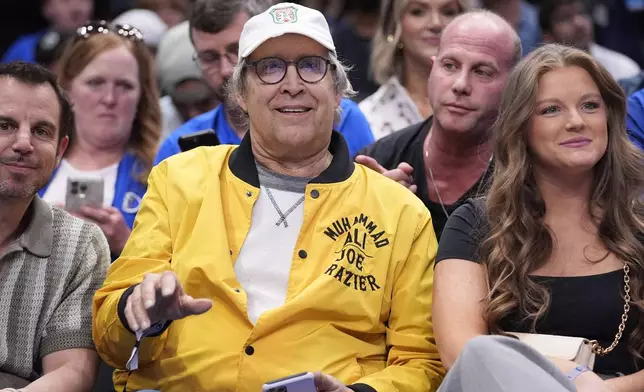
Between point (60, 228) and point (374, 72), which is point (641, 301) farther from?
point (374, 72)

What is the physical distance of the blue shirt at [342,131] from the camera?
461 centimetres

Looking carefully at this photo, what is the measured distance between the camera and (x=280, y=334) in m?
3.34

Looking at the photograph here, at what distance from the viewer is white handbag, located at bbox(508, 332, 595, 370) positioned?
10.7 ft

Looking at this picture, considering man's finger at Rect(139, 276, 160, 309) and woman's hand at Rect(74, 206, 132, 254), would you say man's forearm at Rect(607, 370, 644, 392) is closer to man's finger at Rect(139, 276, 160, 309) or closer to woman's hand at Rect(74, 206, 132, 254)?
man's finger at Rect(139, 276, 160, 309)

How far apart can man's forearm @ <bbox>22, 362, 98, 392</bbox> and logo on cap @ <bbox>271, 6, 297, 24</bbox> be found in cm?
115

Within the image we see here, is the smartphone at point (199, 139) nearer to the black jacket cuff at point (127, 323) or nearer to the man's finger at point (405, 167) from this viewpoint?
the man's finger at point (405, 167)

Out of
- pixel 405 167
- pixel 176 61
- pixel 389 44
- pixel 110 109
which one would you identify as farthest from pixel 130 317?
pixel 176 61

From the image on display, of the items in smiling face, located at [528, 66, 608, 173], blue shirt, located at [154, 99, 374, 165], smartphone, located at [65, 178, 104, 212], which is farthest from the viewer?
blue shirt, located at [154, 99, 374, 165]

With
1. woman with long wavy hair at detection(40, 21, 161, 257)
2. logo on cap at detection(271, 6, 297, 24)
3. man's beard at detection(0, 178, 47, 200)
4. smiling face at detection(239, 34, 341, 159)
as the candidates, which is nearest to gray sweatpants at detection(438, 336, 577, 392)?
smiling face at detection(239, 34, 341, 159)

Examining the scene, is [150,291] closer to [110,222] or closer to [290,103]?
[290,103]

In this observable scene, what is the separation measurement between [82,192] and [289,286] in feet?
3.89

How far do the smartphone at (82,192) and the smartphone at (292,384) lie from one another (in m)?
1.51

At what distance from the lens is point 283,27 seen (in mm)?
3482

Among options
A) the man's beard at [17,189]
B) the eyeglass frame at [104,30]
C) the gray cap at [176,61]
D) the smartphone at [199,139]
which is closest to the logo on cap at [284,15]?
the smartphone at [199,139]
